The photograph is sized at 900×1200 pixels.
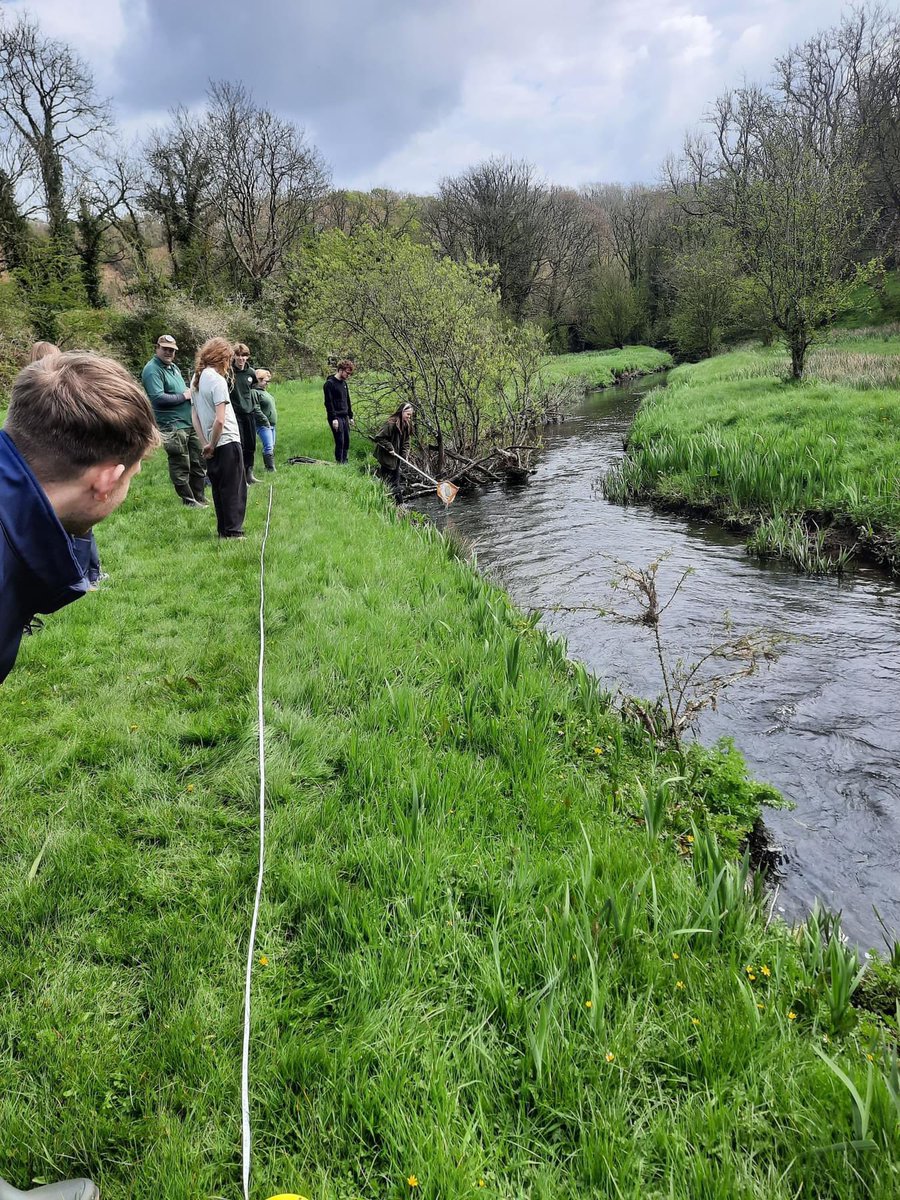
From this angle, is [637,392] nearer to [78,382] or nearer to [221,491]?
[221,491]

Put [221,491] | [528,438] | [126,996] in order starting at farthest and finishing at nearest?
[528,438] < [221,491] < [126,996]

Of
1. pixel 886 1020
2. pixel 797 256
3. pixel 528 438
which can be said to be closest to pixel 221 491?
pixel 886 1020

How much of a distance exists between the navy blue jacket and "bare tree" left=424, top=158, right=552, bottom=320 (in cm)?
4391

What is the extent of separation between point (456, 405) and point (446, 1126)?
1340 cm

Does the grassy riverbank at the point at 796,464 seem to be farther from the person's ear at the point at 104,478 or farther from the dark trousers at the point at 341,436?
the person's ear at the point at 104,478

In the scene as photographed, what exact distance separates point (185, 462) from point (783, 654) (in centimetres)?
757

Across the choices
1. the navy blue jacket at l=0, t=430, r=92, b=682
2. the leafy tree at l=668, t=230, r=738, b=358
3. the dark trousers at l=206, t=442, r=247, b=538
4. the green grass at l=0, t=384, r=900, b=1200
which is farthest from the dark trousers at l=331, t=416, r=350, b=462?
the leafy tree at l=668, t=230, r=738, b=358

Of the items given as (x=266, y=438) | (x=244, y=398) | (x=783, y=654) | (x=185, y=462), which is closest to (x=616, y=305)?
(x=266, y=438)

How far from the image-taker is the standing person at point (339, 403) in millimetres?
11578

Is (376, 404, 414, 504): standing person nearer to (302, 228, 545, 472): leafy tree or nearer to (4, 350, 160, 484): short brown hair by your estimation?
(302, 228, 545, 472): leafy tree

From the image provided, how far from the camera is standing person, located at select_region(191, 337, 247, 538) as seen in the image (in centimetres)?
671

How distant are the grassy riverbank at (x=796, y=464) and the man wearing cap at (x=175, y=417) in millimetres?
6961

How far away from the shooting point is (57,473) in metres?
1.71

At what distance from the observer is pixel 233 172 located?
36812 mm
